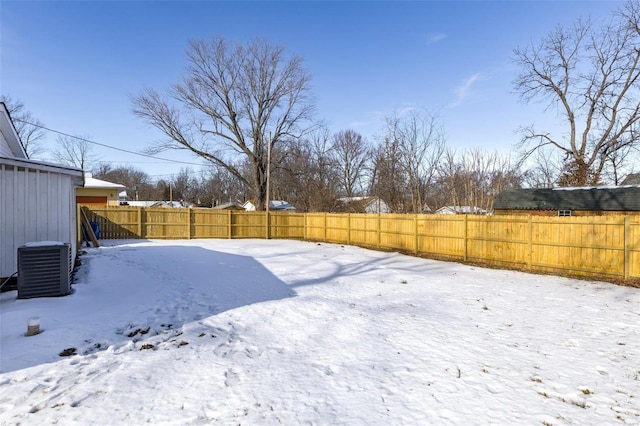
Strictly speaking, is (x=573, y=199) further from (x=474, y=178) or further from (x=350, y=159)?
(x=350, y=159)

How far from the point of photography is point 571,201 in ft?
59.8

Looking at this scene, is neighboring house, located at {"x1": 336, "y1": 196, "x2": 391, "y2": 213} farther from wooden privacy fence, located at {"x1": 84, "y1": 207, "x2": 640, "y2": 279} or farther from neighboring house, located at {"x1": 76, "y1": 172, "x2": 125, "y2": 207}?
neighboring house, located at {"x1": 76, "y1": 172, "x2": 125, "y2": 207}

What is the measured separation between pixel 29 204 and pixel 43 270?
173 cm

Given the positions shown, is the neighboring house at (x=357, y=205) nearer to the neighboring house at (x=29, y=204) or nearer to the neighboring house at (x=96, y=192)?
the neighboring house at (x=96, y=192)

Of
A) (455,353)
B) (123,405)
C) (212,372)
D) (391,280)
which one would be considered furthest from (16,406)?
(391,280)

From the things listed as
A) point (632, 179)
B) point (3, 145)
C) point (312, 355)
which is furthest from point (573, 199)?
point (3, 145)

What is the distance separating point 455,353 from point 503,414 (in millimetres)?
1222

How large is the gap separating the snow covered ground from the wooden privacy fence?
82.1 inches

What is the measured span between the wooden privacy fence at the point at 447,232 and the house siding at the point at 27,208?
1063 cm

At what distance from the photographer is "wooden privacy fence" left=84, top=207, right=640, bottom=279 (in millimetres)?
8688

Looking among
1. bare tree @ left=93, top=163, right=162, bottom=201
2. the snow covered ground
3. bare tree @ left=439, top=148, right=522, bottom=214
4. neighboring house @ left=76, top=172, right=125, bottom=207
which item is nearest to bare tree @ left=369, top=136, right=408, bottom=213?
bare tree @ left=439, top=148, right=522, bottom=214

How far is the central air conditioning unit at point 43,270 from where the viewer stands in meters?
5.11

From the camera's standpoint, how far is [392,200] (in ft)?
81.8

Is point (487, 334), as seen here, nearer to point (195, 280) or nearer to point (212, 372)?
point (212, 372)
